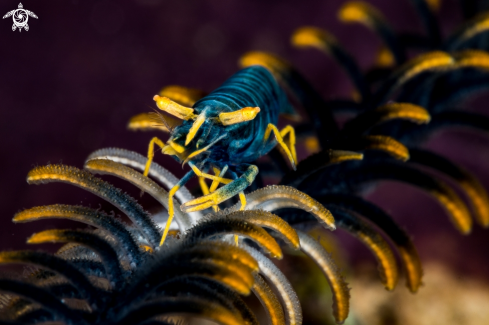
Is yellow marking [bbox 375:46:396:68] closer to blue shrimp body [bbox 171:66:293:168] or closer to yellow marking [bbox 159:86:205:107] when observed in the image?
blue shrimp body [bbox 171:66:293:168]

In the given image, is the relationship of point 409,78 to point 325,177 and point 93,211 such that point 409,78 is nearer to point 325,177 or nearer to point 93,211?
point 325,177

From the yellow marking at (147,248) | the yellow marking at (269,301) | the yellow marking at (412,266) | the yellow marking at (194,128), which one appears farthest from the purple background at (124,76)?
the yellow marking at (412,266)

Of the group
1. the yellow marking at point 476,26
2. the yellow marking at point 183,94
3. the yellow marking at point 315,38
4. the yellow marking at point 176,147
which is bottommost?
the yellow marking at point 176,147

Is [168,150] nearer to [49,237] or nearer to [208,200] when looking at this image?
[208,200]

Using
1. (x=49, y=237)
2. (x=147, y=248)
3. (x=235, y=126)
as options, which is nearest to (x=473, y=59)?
(x=235, y=126)

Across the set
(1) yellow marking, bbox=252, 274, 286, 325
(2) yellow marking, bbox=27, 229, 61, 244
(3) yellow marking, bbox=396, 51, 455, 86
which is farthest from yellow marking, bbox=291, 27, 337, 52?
(2) yellow marking, bbox=27, 229, 61, 244

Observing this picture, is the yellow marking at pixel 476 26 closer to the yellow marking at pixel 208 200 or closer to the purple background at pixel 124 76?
the purple background at pixel 124 76
